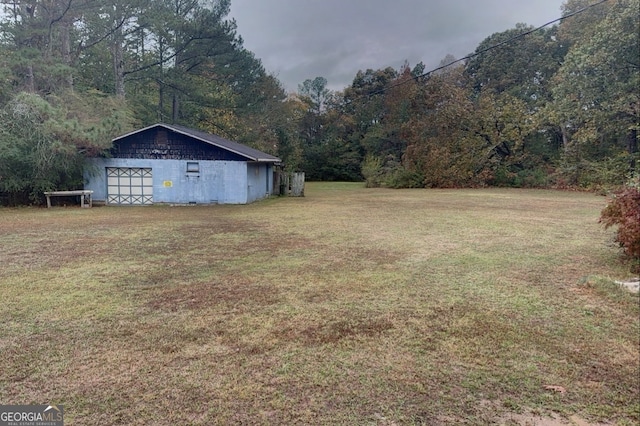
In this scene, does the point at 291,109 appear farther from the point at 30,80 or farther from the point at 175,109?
the point at 30,80

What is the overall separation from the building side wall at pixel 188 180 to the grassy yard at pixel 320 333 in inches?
347

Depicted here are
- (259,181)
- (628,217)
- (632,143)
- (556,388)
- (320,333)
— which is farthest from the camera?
(632,143)

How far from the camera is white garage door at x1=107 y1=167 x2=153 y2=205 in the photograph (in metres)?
16.2

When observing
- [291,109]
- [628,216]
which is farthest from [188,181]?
[291,109]

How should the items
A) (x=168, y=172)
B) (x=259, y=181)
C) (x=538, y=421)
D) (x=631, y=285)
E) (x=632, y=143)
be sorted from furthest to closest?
1. (x=632, y=143)
2. (x=259, y=181)
3. (x=168, y=172)
4. (x=631, y=285)
5. (x=538, y=421)

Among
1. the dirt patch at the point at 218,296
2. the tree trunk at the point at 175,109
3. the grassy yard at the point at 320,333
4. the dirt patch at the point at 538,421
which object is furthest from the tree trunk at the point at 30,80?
the dirt patch at the point at 538,421

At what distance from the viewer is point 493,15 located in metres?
20.3

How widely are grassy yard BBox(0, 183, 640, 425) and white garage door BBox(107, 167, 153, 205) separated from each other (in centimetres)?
892

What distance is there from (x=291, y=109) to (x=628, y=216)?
3807 cm

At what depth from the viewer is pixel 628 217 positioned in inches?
217

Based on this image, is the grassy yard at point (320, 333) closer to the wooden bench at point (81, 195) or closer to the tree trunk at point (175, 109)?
the wooden bench at point (81, 195)

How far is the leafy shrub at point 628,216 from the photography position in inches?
210

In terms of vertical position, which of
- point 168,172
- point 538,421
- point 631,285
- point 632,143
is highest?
point 632,143

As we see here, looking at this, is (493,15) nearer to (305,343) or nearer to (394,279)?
(394,279)
